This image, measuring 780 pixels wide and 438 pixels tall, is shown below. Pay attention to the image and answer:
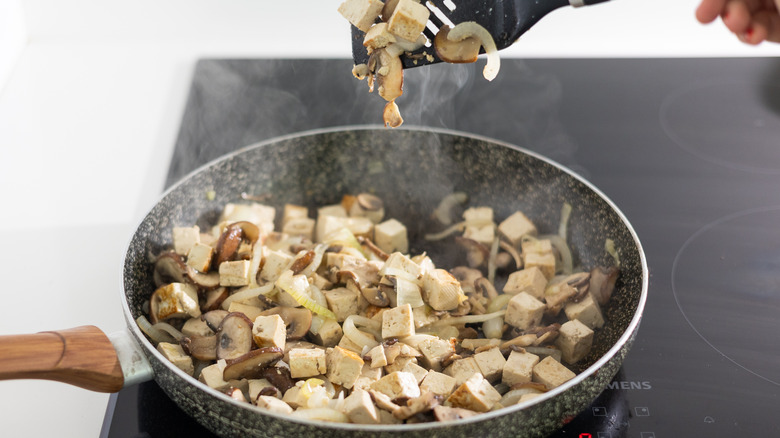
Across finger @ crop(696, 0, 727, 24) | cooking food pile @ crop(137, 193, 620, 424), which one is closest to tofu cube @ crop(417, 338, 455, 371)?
cooking food pile @ crop(137, 193, 620, 424)

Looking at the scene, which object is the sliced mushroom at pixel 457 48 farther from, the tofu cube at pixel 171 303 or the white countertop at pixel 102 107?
the white countertop at pixel 102 107

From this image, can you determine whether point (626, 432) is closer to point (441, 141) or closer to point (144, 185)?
point (441, 141)

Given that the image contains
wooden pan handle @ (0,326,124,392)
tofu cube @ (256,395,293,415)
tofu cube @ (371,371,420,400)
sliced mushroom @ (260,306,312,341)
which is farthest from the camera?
sliced mushroom @ (260,306,312,341)

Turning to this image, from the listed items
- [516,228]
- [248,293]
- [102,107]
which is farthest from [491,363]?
[102,107]

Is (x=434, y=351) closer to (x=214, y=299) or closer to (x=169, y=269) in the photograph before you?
(x=214, y=299)

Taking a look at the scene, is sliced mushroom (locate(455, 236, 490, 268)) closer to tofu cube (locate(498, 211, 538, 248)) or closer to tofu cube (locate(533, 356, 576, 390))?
tofu cube (locate(498, 211, 538, 248))

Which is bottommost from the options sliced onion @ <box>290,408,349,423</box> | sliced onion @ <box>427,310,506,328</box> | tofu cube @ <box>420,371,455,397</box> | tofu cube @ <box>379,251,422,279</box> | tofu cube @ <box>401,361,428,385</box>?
sliced onion @ <box>427,310,506,328</box>
